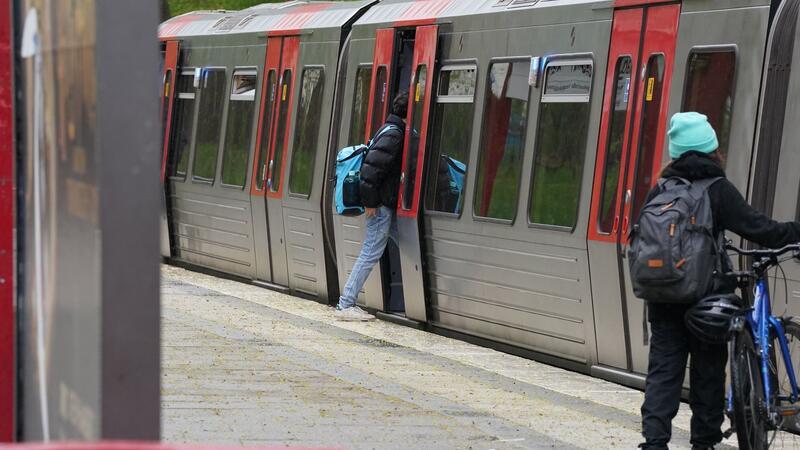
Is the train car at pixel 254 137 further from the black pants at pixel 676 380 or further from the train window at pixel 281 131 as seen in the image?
the black pants at pixel 676 380

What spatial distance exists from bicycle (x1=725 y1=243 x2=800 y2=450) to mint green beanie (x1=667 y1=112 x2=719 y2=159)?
0.42 metres

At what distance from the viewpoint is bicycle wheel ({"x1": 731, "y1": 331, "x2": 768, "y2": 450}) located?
6.50 m

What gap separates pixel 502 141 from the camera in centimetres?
1150

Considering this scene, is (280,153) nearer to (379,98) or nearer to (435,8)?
(379,98)

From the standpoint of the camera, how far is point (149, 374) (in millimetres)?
2984

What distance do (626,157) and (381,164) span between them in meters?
3.44

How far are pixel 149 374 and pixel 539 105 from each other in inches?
321

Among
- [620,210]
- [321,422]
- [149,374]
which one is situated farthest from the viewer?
[620,210]

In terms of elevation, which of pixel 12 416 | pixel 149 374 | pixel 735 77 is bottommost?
pixel 12 416

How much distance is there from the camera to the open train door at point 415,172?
12.7 m

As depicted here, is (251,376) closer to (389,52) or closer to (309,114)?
(389,52)

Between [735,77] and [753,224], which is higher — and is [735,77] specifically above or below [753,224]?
above

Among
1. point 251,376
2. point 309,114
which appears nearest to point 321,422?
point 251,376

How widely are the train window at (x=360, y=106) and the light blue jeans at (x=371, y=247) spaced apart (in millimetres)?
1187
